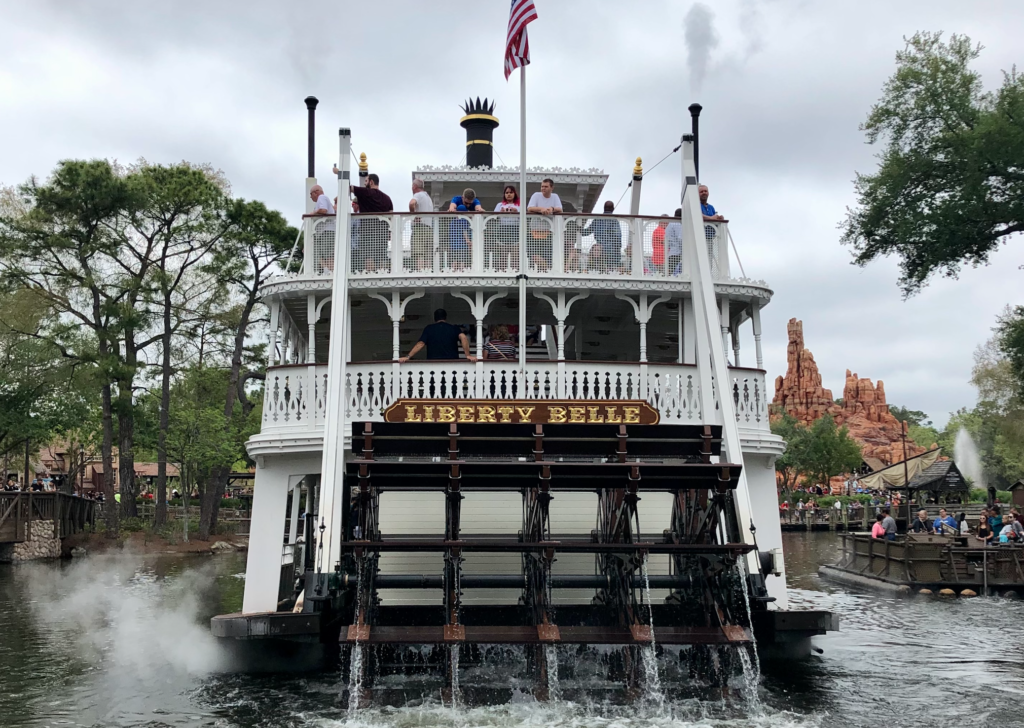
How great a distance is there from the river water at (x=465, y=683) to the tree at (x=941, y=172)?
8798 millimetres

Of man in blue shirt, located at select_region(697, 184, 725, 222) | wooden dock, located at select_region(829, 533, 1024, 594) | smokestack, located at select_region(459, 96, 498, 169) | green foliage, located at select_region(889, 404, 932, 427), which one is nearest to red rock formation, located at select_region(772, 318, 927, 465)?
green foliage, located at select_region(889, 404, 932, 427)

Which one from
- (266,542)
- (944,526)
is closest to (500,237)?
(266,542)

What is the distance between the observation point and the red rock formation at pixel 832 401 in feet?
415

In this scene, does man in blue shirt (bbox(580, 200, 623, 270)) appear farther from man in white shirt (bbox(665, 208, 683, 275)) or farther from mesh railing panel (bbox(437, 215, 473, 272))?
mesh railing panel (bbox(437, 215, 473, 272))

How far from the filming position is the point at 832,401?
136000mm

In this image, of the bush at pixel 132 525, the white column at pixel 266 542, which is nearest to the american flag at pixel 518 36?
the white column at pixel 266 542

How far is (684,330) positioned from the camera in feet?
42.8

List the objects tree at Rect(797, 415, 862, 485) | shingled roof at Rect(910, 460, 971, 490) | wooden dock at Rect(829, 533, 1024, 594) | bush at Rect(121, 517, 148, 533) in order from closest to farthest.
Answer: wooden dock at Rect(829, 533, 1024, 594) → bush at Rect(121, 517, 148, 533) → shingled roof at Rect(910, 460, 971, 490) → tree at Rect(797, 415, 862, 485)

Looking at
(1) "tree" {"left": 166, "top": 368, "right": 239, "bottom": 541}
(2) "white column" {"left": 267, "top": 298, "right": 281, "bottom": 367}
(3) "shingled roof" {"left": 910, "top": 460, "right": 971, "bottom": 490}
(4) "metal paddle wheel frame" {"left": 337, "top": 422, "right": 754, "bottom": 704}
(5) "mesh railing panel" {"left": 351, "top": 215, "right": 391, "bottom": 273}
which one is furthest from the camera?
(3) "shingled roof" {"left": 910, "top": 460, "right": 971, "bottom": 490}

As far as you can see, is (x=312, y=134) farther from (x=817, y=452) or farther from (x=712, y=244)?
(x=817, y=452)

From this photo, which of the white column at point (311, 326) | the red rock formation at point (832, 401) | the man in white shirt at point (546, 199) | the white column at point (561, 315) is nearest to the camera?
the white column at point (561, 315)

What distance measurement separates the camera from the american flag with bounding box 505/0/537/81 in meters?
13.0

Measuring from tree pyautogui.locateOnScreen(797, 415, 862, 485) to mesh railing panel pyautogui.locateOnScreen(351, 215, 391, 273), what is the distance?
5719 cm

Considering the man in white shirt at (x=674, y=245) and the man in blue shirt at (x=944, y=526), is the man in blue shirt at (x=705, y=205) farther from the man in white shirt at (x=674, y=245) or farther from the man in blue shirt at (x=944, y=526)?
the man in blue shirt at (x=944, y=526)
